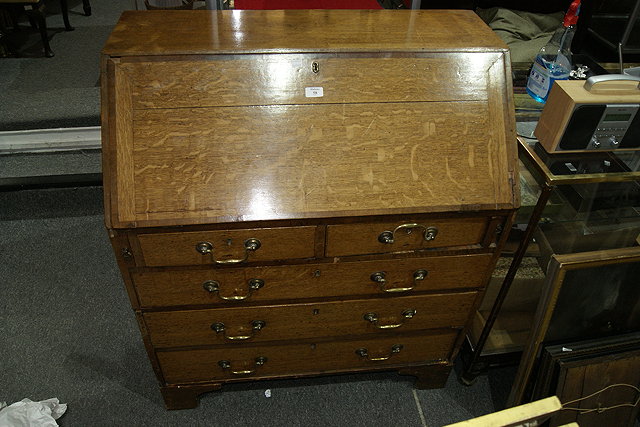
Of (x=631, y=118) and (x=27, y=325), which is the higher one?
(x=631, y=118)

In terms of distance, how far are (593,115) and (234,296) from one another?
117cm

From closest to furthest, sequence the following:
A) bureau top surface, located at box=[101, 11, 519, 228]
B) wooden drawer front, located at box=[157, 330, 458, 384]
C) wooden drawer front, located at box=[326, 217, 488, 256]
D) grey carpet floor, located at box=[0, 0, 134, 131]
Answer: bureau top surface, located at box=[101, 11, 519, 228] < wooden drawer front, located at box=[326, 217, 488, 256] < wooden drawer front, located at box=[157, 330, 458, 384] < grey carpet floor, located at box=[0, 0, 134, 131]

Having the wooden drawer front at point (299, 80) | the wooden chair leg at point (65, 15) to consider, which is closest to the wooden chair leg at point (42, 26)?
the wooden chair leg at point (65, 15)

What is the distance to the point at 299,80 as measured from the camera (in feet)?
4.48

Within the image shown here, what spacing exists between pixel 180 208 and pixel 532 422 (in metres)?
0.96

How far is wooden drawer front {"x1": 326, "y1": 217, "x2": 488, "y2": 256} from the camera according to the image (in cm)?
138

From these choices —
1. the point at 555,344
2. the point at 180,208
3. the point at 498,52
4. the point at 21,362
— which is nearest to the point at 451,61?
the point at 498,52

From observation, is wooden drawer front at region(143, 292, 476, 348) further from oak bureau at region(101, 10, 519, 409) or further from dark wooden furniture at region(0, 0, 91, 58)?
dark wooden furniture at region(0, 0, 91, 58)

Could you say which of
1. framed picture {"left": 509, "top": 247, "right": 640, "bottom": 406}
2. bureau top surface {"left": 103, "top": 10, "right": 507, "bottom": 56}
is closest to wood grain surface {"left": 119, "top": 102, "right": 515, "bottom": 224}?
bureau top surface {"left": 103, "top": 10, "right": 507, "bottom": 56}

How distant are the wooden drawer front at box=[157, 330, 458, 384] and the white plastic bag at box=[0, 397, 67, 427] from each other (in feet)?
1.51

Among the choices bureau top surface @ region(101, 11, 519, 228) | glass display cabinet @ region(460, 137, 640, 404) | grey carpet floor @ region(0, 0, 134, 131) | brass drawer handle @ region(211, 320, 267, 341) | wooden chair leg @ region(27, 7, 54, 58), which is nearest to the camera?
bureau top surface @ region(101, 11, 519, 228)

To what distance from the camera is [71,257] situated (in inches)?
97.0

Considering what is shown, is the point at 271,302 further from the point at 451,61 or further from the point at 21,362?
the point at 21,362

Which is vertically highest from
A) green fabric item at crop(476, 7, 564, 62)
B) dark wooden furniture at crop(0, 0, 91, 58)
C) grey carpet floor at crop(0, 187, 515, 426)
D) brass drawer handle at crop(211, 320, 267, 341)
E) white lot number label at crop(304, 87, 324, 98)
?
white lot number label at crop(304, 87, 324, 98)
